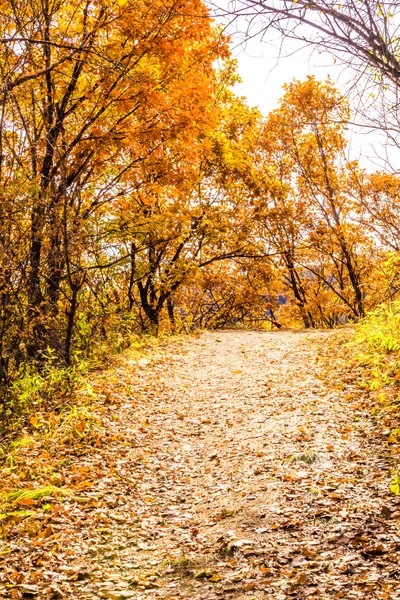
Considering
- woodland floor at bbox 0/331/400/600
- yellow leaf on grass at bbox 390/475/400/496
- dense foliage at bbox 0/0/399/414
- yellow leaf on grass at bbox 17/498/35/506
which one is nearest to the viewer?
woodland floor at bbox 0/331/400/600

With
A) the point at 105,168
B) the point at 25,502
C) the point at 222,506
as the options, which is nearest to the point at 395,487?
the point at 222,506

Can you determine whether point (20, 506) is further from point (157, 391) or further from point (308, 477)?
point (157, 391)

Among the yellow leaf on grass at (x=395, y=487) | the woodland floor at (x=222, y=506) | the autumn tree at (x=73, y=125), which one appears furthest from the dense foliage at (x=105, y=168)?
the yellow leaf on grass at (x=395, y=487)

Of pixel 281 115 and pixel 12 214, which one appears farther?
pixel 281 115

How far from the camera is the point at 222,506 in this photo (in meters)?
4.68

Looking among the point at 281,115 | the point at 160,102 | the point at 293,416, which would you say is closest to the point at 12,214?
the point at 160,102

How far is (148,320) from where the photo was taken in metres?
13.6

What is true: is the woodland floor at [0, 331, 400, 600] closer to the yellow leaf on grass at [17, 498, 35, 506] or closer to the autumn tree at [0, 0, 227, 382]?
the yellow leaf on grass at [17, 498, 35, 506]

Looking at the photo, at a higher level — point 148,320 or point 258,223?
point 258,223

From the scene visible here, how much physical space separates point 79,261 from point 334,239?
32.6 ft

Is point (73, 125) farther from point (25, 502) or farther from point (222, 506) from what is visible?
point (222, 506)

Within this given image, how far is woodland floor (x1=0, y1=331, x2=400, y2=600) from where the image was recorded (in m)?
3.56

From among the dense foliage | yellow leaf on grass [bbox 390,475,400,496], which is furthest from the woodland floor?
the dense foliage

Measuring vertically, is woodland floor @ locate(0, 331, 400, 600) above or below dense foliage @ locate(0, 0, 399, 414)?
below
